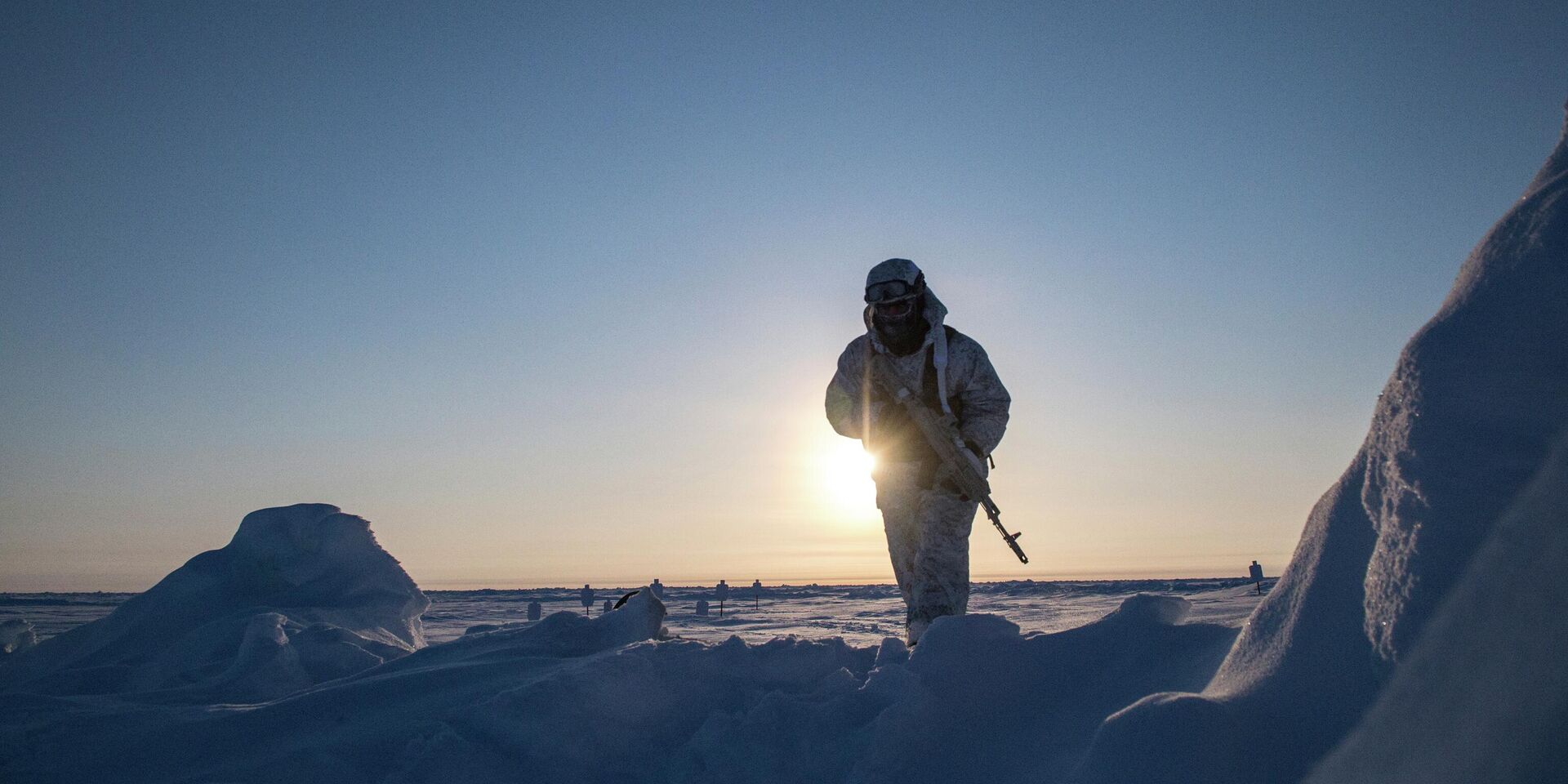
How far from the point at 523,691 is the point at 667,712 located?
1.24ft

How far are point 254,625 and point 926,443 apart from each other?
3321mm

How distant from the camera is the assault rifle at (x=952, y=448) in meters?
3.95

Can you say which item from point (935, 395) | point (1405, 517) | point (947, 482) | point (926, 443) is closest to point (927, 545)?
point (947, 482)

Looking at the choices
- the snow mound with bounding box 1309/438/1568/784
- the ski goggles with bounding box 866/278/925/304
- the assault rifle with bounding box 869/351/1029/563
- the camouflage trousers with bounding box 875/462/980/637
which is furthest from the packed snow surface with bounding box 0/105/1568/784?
the ski goggles with bounding box 866/278/925/304

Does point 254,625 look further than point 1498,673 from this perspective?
Yes

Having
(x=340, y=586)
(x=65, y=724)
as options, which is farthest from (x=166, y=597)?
(x=65, y=724)

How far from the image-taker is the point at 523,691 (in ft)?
7.10

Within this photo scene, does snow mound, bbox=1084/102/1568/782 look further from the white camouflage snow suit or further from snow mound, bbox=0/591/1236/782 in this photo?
the white camouflage snow suit

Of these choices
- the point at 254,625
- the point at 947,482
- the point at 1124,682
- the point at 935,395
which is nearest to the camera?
the point at 1124,682

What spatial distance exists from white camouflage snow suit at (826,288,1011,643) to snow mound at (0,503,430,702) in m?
2.72

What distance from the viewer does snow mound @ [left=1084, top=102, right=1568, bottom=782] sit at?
1.06m

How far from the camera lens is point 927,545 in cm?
398

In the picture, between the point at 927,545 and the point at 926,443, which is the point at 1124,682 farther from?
the point at 926,443

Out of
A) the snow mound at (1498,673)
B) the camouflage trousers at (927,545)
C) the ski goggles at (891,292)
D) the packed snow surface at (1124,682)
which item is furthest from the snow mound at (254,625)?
the snow mound at (1498,673)
